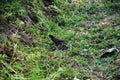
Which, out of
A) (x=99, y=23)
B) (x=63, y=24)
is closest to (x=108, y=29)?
(x=99, y=23)

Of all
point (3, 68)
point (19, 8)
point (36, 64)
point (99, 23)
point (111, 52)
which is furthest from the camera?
point (99, 23)

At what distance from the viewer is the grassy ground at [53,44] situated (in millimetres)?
4819

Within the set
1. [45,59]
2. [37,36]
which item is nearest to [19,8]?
[37,36]

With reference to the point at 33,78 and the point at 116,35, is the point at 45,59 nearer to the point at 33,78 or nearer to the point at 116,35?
the point at 33,78

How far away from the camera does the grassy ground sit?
482cm

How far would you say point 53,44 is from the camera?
253 inches

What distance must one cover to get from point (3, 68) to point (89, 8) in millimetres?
6415

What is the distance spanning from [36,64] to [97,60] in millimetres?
1462

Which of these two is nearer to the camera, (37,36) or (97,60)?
(97,60)

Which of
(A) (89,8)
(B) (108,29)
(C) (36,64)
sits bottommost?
(A) (89,8)

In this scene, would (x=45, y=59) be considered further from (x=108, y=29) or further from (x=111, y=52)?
(x=108, y=29)

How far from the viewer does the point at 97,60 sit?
5.77m

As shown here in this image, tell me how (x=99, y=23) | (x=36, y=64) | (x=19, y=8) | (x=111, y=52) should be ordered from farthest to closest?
(x=99, y=23) < (x=19, y=8) < (x=111, y=52) < (x=36, y=64)

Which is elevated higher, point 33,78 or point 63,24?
point 33,78
